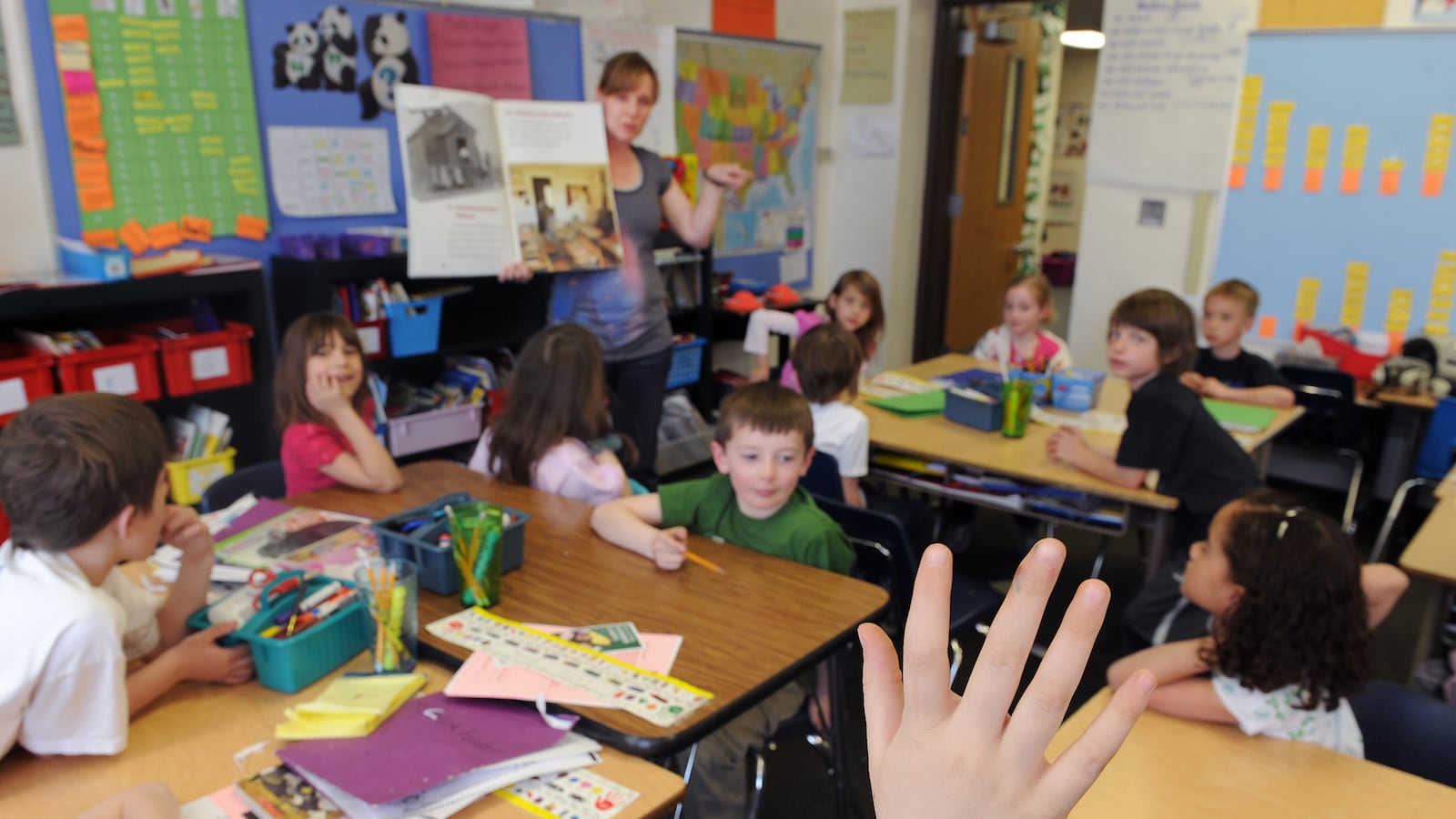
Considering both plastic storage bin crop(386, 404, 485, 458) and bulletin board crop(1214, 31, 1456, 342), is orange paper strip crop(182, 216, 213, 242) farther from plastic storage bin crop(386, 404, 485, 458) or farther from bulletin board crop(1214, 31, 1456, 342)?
bulletin board crop(1214, 31, 1456, 342)

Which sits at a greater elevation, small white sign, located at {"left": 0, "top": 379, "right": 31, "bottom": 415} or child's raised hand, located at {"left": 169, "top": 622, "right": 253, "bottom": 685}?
small white sign, located at {"left": 0, "top": 379, "right": 31, "bottom": 415}

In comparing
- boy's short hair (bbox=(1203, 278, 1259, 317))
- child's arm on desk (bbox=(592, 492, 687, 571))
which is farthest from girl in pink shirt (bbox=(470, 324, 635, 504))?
boy's short hair (bbox=(1203, 278, 1259, 317))

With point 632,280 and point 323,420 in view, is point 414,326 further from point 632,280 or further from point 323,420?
point 323,420

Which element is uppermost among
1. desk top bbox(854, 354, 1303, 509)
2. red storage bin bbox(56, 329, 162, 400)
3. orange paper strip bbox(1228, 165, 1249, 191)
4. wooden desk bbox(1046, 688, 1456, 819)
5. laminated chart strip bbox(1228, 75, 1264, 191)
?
laminated chart strip bbox(1228, 75, 1264, 191)

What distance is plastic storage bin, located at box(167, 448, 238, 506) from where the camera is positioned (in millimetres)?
3041

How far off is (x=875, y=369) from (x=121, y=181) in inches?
151

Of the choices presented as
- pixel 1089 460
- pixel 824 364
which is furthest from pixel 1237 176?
pixel 824 364

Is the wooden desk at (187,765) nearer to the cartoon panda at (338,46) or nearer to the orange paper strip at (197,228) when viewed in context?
the orange paper strip at (197,228)

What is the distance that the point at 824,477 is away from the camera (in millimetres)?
A: 2504

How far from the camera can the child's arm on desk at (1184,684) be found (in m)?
1.46

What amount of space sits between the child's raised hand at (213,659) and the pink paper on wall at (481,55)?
2.78 metres

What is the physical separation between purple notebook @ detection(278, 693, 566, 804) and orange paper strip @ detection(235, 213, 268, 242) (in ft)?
8.06

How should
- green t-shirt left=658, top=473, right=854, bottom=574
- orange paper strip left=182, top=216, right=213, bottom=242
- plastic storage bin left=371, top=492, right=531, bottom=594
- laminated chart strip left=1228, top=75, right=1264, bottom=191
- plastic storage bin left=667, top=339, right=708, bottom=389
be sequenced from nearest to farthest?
plastic storage bin left=371, top=492, right=531, bottom=594
green t-shirt left=658, top=473, right=854, bottom=574
orange paper strip left=182, top=216, right=213, bottom=242
laminated chart strip left=1228, top=75, right=1264, bottom=191
plastic storage bin left=667, top=339, right=708, bottom=389

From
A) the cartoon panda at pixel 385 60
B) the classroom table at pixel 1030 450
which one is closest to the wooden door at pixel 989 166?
the classroom table at pixel 1030 450
